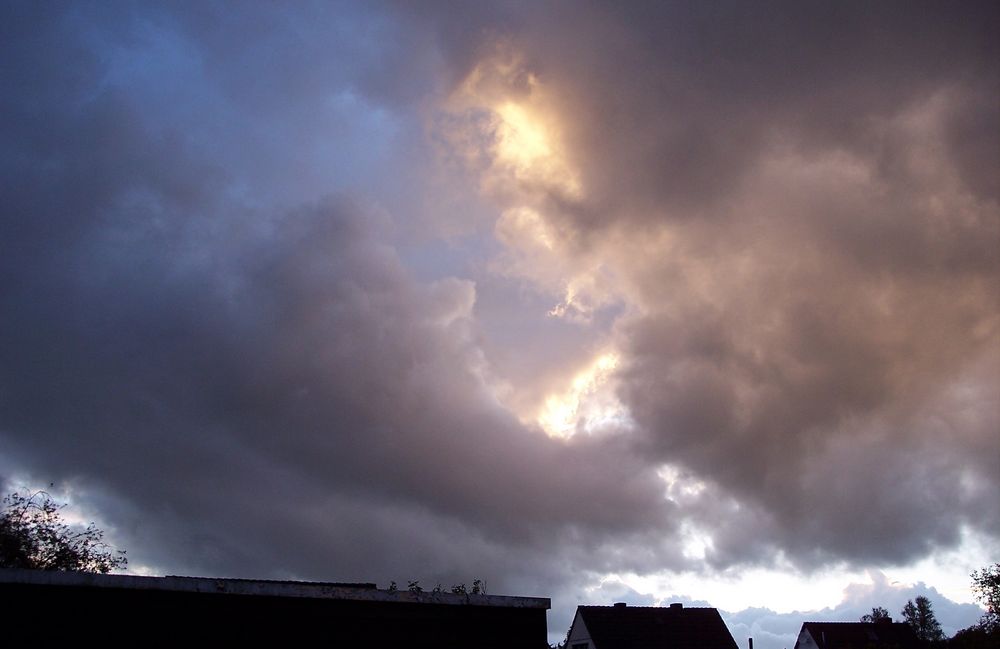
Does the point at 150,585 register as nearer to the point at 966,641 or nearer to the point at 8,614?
the point at 8,614

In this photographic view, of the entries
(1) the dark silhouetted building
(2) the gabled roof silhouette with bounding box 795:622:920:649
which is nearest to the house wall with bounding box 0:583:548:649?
(1) the dark silhouetted building

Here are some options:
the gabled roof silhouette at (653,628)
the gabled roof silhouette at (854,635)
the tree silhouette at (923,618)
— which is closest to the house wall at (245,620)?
the gabled roof silhouette at (653,628)

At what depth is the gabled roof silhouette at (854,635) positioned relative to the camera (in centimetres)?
6431

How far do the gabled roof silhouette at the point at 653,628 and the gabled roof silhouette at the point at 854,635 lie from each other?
1479 centimetres

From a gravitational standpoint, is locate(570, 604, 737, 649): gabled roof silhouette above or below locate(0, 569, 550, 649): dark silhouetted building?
above

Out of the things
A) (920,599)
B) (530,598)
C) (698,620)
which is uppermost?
(920,599)

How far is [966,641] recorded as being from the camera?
3750cm

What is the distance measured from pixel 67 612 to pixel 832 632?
221 feet

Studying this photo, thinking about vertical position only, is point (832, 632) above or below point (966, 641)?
above

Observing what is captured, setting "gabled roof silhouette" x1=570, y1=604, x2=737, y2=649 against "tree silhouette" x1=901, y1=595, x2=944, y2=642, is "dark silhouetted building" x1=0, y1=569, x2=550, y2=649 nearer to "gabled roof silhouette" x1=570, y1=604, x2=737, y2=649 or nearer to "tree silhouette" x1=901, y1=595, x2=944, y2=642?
"gabled roof silhouette" x1=570, y1=604, x2=737, y2=649

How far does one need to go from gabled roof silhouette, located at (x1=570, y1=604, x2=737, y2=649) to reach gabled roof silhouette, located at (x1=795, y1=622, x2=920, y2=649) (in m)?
14.8

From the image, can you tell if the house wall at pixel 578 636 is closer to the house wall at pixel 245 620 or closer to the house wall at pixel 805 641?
the house wall at pixel 805 641

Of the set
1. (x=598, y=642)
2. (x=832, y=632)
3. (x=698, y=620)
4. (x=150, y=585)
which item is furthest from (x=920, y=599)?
(x=150, y=585)

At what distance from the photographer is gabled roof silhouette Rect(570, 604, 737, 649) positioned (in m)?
52.0
